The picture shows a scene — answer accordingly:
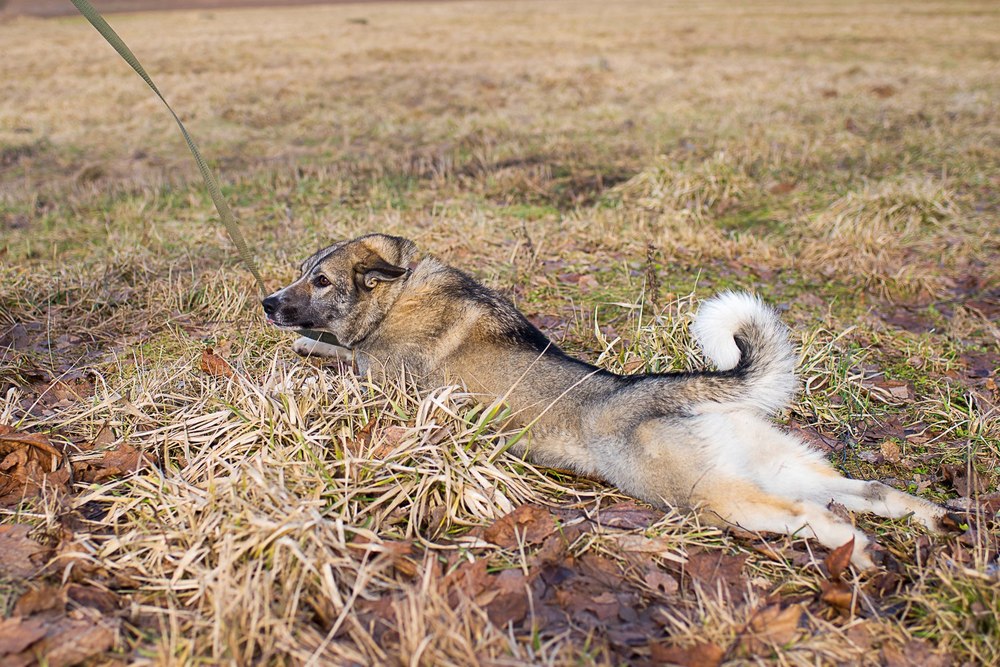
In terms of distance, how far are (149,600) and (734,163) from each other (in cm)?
888

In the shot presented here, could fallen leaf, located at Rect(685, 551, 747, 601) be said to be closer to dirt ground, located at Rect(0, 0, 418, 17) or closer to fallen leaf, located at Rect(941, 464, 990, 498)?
fallen leaf, located at Rect(941, 464, 990, 498)

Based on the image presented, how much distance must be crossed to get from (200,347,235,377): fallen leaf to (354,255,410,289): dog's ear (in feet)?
3.09

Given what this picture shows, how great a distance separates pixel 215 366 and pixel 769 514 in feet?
10.7

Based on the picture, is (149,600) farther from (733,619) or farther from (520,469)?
(733,619)

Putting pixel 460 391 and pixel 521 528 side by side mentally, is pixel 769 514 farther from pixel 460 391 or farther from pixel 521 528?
pixel 460 391

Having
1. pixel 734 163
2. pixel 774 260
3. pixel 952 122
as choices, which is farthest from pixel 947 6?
pixel 774 260

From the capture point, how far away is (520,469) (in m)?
4.06

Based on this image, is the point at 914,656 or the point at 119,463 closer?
the point at 914,656

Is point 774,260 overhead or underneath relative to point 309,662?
underneath

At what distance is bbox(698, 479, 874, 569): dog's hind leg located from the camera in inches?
138

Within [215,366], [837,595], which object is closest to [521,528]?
[837,595]

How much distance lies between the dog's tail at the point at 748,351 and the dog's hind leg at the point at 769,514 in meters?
0.47

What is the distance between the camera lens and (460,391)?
4352 mm

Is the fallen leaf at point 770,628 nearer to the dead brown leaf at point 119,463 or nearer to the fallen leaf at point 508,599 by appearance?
the fallen leaf at point 508,599
